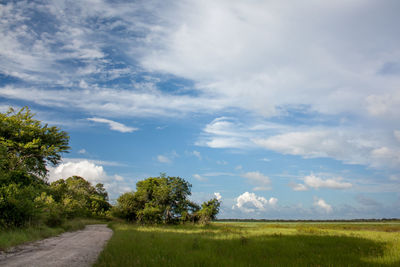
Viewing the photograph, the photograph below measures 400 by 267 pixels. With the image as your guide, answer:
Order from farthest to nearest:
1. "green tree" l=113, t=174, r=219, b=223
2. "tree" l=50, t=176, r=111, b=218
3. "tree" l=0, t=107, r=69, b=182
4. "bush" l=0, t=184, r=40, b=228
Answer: "green tree" l=113, t=174, r=219, b=223 → "tree" l=50, t=176, r=111, b=218 → "tree" l=0, t=107, r=69, b=182 → "bush" l=0, t=184, r=40, b=228

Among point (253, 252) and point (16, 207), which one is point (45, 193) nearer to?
point (16, 207)

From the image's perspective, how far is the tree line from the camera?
22109 millimetres

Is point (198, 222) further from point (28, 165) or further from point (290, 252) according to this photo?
point (290, 252)

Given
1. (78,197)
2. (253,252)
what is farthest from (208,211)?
(253,252)

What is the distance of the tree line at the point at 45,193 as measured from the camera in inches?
870

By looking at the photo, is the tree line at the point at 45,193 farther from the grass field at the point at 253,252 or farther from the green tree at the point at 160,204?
the grass field at the point at 253,252

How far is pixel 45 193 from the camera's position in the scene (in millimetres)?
30109

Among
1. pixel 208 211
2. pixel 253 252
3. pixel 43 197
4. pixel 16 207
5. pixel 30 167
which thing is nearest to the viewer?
pixel 253 252

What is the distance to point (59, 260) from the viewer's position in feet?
34.0

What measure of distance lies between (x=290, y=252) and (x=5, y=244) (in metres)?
15.0

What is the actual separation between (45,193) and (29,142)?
7.50 meters

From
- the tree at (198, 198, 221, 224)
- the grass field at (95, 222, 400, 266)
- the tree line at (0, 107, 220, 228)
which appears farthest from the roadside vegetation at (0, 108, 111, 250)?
the tree at (198, 198, 221, 224)

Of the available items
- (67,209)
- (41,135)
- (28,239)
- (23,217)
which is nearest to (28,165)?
(41,135)

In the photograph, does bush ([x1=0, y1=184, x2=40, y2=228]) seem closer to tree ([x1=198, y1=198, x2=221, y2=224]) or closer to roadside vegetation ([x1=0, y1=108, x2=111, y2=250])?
roadside vegetation ([x1=0, y1=108, x2=111, y2=250])
